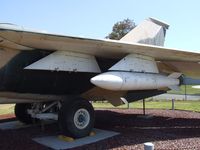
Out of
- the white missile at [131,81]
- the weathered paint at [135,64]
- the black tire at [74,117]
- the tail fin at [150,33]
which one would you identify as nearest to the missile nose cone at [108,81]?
the white missile at [131,81]

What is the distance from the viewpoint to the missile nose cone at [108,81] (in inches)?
343

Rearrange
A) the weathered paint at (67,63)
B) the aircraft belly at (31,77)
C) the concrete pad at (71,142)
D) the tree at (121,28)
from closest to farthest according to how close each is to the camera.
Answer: the concrete pad at (71,142) < the weathered paint at (67,63) < the aircraft belly at (31,77) < the tree at (121,28)

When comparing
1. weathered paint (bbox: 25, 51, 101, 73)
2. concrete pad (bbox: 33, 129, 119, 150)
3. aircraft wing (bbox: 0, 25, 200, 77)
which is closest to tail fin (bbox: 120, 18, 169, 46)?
aircraft wing (bbox: 0, 25, 200, 77)

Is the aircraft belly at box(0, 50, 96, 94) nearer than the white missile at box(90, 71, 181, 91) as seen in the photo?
No

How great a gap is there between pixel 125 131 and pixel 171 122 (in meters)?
2.57

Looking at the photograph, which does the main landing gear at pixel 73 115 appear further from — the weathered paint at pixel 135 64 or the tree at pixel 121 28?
the tree at pixel 121 28

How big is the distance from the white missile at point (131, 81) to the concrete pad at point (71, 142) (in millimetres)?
1503

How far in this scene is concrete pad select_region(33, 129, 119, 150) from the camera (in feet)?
27.7

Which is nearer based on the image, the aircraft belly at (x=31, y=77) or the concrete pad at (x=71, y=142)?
the concrete pad at (x=71, y=142)

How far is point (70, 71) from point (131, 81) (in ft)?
5.88

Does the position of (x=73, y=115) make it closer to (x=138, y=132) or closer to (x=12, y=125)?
(x=138, y=132)

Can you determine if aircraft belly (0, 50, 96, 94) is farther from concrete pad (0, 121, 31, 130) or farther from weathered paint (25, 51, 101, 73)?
concrete pad (0, 121, 31, 130)

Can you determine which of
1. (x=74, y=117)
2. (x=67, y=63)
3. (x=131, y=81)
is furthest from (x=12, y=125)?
(x=131, y=81)

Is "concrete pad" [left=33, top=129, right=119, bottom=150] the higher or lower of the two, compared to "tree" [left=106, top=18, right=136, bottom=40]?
lower
